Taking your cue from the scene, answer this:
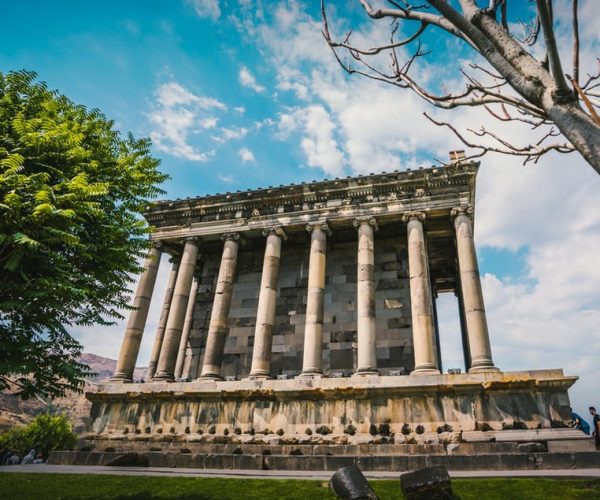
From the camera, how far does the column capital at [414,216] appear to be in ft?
61.0

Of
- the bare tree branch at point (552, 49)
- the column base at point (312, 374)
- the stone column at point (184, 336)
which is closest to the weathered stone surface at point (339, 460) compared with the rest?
the column base at point (312, 374)

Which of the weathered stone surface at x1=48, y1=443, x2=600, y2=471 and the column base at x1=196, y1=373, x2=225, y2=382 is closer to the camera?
the weathered stone surface at x1=48, y1=443, x2=600, y2=471

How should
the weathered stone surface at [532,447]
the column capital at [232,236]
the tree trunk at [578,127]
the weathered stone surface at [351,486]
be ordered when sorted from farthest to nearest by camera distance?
the column capital at [232,236], the weathered stone surface at [532,447], the weathered stone surface at [351,486], the tree trunk at [578,127]

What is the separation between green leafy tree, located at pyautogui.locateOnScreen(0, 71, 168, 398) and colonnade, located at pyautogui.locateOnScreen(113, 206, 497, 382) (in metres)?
6.77

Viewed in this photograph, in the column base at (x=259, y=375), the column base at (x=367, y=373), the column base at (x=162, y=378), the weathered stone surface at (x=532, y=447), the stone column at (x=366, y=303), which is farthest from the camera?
the column base at (x=162, y=378)

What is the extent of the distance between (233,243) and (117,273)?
10602mm

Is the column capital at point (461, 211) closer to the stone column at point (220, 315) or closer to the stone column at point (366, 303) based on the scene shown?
the stone column at point (366, 303)

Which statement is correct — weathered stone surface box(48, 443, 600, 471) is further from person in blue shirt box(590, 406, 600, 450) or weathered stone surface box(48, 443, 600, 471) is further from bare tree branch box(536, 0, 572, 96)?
bare tree branch box(536, 0, 572, 96)

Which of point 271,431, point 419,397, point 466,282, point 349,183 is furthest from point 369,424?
point 349,183

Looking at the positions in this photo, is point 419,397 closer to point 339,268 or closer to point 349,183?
point 339,268

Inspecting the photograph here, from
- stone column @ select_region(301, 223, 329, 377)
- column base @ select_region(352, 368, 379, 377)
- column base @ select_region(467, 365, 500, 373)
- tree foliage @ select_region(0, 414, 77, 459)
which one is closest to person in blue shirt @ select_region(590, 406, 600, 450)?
column base @ select_region(467, 365, 500, 373)

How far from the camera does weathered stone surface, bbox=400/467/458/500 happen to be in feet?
22.7

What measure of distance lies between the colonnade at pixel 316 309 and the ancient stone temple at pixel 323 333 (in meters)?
0.06

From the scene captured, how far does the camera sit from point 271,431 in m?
15.1
